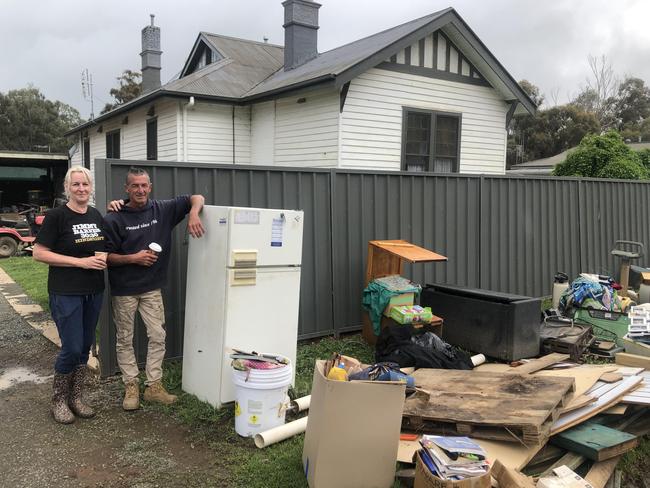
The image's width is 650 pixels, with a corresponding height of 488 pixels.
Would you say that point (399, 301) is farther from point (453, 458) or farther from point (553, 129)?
point (553, 129)

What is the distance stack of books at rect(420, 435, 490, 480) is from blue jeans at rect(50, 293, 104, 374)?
2.49m

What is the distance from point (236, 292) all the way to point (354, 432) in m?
1.53

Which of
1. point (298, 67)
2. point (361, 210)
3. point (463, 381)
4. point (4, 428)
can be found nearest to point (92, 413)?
point (4, 428)

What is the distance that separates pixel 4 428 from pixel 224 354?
5.36ft

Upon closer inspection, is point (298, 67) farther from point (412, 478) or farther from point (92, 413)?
point (412, 478)

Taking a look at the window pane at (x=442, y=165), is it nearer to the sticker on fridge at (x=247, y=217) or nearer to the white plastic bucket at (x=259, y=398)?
the sticker on fridge at (x=247, y=217)

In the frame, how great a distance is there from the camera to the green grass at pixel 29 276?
322 inches

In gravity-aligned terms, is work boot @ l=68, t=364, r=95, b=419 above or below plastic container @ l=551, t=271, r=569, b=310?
below

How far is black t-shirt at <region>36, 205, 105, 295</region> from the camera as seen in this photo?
359 cm

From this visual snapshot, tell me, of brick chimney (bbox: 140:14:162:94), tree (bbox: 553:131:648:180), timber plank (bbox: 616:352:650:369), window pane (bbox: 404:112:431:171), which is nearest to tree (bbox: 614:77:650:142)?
tree (bbox: 553:131:648:180)

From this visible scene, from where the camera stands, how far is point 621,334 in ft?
20.1

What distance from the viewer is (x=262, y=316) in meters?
4.15

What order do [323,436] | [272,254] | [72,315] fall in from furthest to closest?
[272,254] → [72,315] → [323,436]

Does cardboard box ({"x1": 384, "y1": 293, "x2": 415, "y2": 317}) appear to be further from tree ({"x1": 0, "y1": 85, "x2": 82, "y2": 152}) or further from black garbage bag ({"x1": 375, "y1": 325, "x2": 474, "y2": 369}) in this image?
tree ({"x1": 0, "y1": 85, "x2": 82, "y2": 152})
